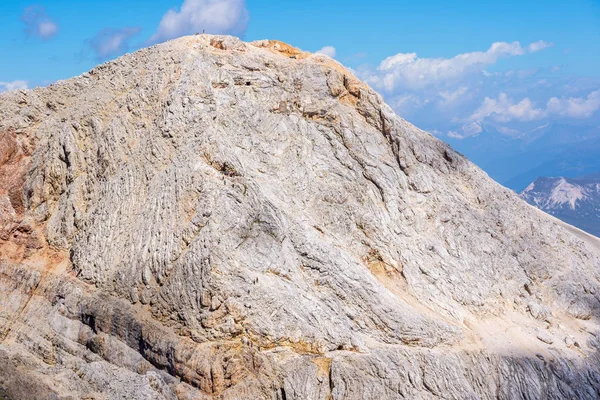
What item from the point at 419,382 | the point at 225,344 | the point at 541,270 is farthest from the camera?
the point at 541,270

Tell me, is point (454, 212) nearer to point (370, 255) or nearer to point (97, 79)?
point (370, 255)

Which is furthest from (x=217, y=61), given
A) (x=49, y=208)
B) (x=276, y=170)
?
(x=49, y=208)

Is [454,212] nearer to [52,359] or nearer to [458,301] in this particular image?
[458,301]

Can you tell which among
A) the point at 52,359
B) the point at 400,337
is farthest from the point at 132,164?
the point at 400,337

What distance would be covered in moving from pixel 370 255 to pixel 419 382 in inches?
343

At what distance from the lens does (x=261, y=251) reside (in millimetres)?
31344

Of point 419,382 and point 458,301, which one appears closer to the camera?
point 419,382

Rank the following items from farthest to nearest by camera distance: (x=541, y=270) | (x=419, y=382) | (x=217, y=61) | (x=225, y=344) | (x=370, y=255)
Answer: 1. (x=541, y=270)
2. (x=217, y=61)
3. (x=370, y=255)
4. (x=419, y=382)
5. (x=225, y=344)

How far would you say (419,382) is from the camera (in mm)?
29984

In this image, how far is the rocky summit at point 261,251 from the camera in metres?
28.7

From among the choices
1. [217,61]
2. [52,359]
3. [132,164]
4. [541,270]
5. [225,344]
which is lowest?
[52,359]

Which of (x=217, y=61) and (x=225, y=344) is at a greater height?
(x=217, y=61)

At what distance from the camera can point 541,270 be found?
1606 inches

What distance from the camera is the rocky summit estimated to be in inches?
1131
